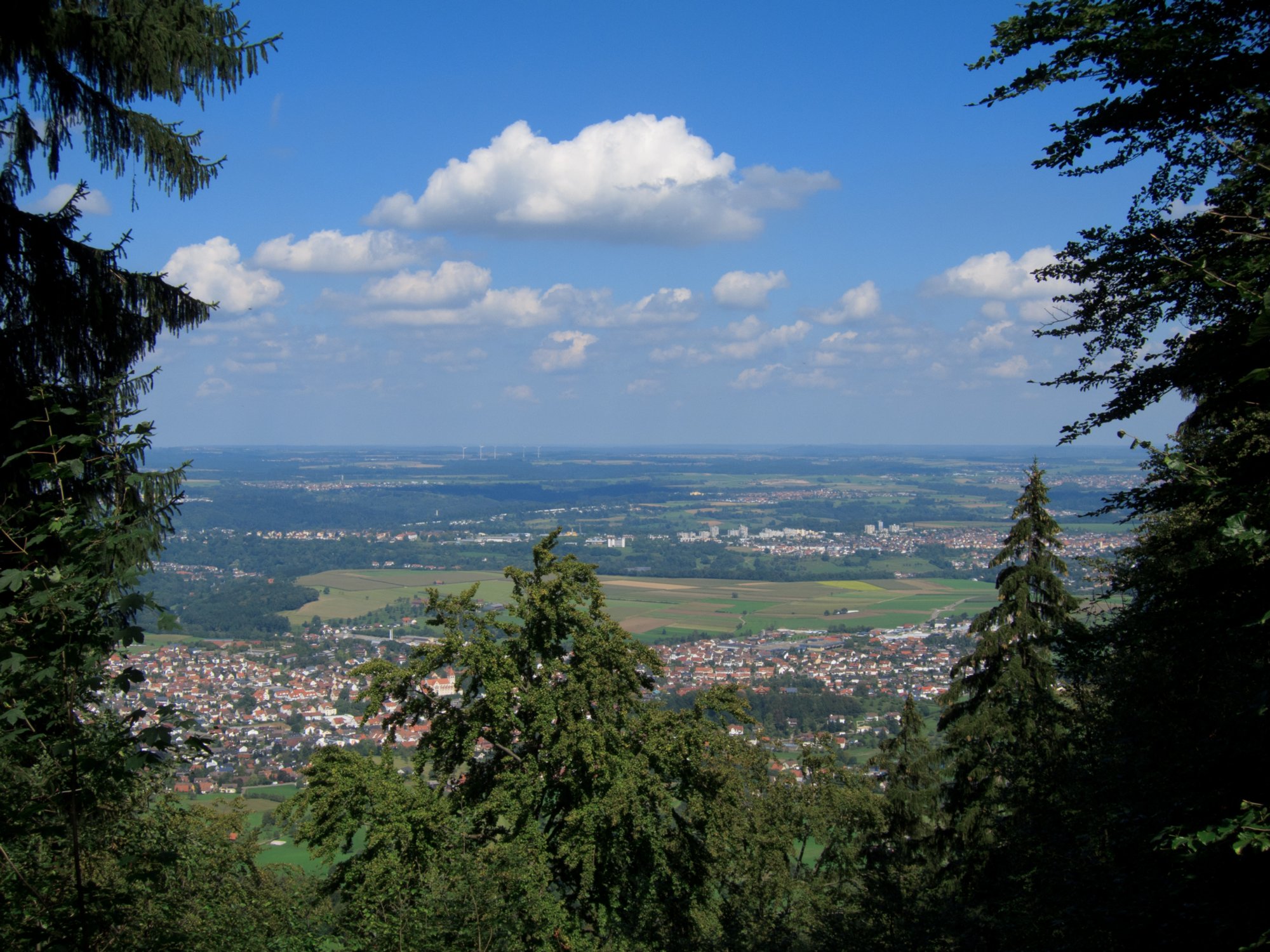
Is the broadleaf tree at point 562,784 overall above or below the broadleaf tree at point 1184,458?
below

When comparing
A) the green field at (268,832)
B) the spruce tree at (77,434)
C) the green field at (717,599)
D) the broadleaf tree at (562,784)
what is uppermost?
the spruce tree at (77,434)

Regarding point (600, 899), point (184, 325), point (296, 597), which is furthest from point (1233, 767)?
point (296, 597)

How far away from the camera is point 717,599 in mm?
73250

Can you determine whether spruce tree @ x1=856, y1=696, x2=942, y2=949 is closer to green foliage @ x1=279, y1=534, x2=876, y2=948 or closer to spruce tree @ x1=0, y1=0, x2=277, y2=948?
green foliage @ x1=279, y1=534, x2=876, y2=948

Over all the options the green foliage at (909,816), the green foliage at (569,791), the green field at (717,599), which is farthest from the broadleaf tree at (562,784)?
the green field at (717,599)

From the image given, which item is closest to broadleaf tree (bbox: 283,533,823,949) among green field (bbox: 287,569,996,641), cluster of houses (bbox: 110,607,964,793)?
cluster of houses (bbox: 110,607,964,793)

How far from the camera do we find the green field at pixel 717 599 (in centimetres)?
6175

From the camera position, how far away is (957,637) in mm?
52906

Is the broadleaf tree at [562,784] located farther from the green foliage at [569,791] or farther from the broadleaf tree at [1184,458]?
the broadleaf tree at [1184,458]

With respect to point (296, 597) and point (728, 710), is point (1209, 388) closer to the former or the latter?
point (728, 710)

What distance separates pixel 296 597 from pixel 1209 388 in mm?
73370

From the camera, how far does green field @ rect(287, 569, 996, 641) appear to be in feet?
203

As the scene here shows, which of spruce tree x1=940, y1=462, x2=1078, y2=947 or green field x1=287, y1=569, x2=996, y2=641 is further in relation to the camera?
green field x1=287, y1=569, x2=996, y2=641

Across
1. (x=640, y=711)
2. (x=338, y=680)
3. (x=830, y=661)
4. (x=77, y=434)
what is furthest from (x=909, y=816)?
(x=830, y=661)
